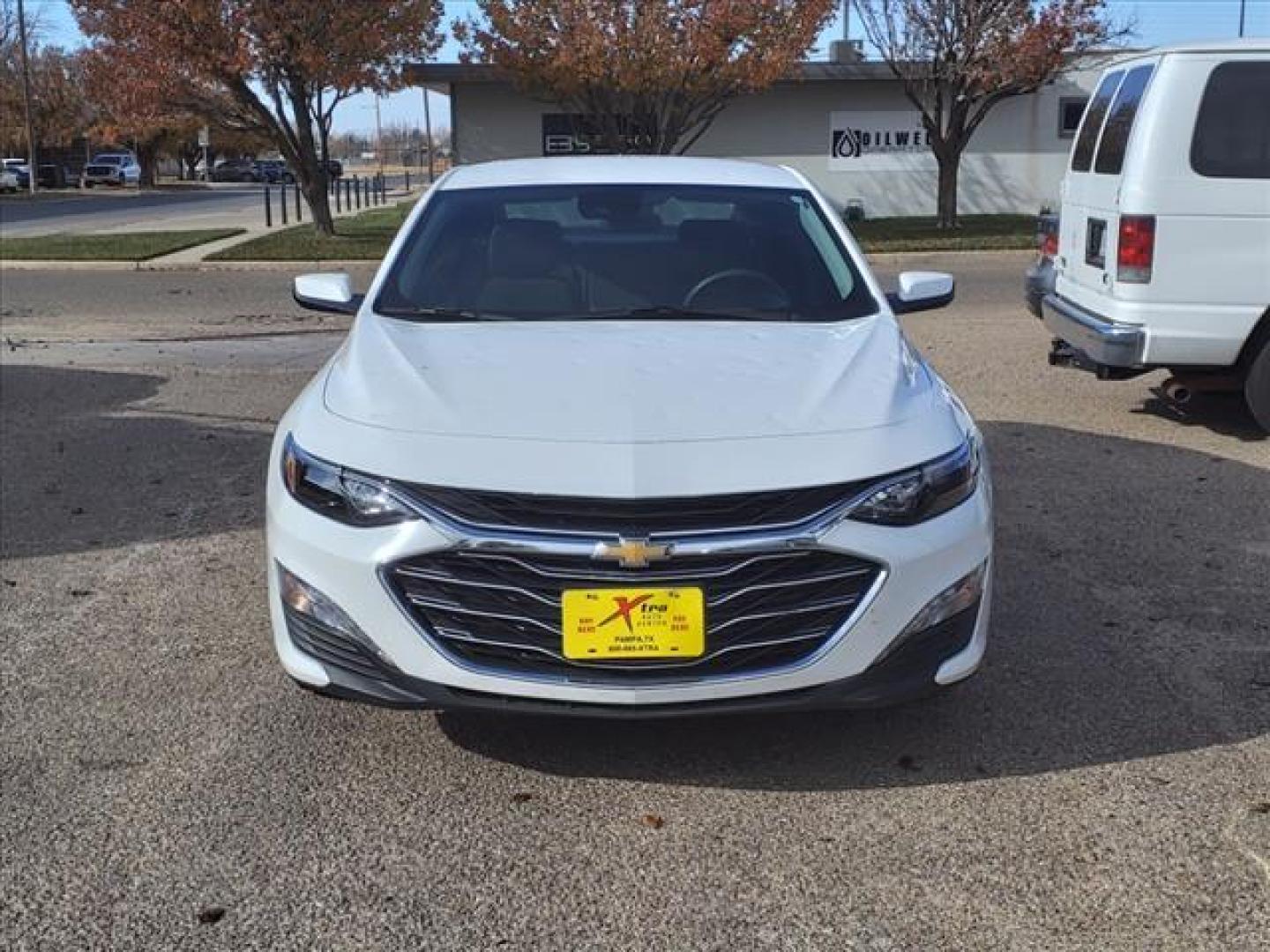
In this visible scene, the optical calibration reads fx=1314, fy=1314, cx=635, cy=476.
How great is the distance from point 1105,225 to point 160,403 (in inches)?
237

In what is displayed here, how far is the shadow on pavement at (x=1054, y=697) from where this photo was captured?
3.60 meters

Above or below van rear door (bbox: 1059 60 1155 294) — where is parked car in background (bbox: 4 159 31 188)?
below

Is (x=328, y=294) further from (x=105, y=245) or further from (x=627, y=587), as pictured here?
(x=105, y=245)

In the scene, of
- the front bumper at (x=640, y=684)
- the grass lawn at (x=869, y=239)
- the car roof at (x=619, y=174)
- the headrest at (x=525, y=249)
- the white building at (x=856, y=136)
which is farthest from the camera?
the white building at (x=856, y=136)

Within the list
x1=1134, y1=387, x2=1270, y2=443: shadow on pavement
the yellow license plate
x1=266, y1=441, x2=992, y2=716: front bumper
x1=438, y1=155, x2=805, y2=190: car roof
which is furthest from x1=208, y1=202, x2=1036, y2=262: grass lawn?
the yellow license plate

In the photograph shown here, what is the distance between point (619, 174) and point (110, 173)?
67.8 meters

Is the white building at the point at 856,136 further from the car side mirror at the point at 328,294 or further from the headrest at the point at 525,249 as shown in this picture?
the headrest at the point at 525,249

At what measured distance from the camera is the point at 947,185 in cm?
2395

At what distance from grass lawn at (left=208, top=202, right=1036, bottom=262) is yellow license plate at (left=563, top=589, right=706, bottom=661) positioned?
17.4 meters

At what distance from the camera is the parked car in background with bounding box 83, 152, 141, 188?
66.0m

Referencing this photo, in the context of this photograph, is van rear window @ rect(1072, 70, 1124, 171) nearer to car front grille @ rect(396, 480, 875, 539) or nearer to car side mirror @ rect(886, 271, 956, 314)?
car side mirror @ rect(886, 271, 956, 314)

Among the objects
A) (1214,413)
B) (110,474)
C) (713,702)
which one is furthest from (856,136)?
(713,702)

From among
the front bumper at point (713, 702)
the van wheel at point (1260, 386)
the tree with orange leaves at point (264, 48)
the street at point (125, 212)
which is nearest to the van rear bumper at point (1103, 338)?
the van wheel at point (1260, 386)

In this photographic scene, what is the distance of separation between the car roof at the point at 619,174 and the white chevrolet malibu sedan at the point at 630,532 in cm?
134
